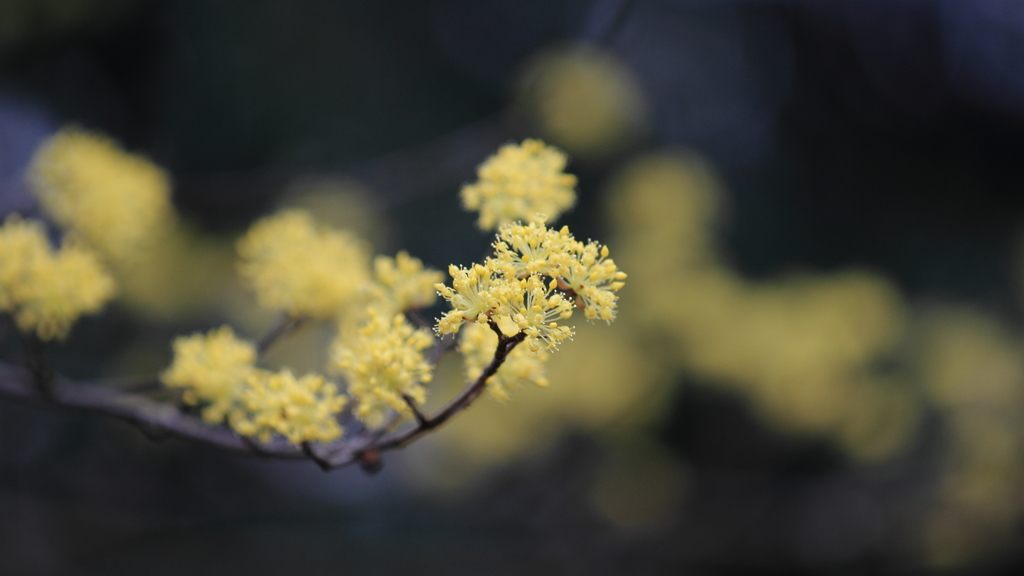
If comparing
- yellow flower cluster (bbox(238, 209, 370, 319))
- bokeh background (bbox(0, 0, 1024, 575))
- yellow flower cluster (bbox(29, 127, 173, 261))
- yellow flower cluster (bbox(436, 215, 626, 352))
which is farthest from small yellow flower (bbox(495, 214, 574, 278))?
bokeh background (bbox(0, 0, 1024, 575))

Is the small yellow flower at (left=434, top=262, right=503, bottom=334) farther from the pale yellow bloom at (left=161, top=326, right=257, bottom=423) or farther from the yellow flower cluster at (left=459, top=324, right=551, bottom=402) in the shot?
the pale yellow bloom at (left=161, top=326, right=257, bottom=423)

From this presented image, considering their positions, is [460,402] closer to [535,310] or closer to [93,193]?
[535,310]

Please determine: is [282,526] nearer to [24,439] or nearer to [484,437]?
[24,439]

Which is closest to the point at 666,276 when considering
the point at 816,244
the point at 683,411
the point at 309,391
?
the point at 683,411

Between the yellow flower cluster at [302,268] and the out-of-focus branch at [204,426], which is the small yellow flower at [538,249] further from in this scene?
the yellow flower cluster at [302,268]

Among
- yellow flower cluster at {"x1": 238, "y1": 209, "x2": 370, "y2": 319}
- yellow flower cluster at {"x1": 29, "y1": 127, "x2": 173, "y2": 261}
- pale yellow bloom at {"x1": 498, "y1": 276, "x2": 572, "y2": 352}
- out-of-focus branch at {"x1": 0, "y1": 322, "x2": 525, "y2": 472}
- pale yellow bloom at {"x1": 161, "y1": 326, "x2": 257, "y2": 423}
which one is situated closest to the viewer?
pale yellow bloom at {"x1": 498, "y1": 276, "x2": 572, "y2": 352}
